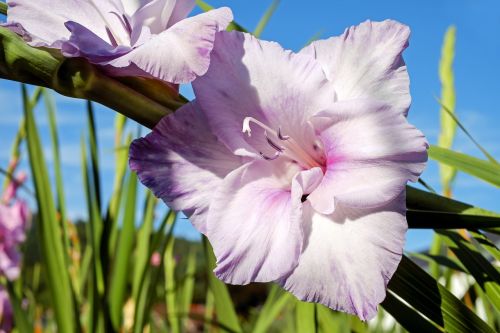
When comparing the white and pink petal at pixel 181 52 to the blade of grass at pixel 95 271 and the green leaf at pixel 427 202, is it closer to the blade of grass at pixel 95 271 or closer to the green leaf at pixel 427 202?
the green leaf at pixel 427 202

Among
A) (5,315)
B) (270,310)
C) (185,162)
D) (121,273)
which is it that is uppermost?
(185,162)

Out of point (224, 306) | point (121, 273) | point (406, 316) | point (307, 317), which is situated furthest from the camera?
point (121, 273)

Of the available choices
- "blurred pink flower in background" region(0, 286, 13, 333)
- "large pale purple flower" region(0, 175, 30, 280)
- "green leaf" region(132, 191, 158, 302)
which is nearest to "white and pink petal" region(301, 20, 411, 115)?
"green leaf" region(132, 191, 158, 302)

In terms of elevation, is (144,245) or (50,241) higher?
(50,241)

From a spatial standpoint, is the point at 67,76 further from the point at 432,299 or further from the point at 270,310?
the point at 270,310

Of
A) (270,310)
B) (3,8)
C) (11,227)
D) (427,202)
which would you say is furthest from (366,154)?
(11,227)

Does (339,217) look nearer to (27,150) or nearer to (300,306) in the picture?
(300,306)

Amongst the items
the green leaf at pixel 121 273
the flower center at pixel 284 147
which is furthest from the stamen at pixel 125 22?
the green leaf at pixel 121 273

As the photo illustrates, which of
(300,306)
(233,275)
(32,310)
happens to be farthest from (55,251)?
(32,310)
